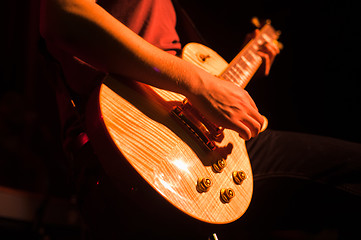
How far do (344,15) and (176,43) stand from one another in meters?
1.54

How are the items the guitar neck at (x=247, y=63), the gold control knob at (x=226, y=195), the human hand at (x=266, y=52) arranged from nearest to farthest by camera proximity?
1. the gold control knob at (x=226, y=195)
2. the guitar neck at (x=247, y=63)
3. the human hand at (x=266, y=52)

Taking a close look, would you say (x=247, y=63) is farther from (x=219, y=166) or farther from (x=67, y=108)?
(x=67, y=108)

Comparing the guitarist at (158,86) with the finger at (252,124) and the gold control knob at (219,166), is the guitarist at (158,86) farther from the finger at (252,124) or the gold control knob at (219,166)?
the gold control knob at (219,166)

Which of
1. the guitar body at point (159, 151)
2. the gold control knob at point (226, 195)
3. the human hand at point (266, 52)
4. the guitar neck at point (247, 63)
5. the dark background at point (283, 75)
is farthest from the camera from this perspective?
the dark background at point (283, 75)

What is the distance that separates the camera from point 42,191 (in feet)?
7.13

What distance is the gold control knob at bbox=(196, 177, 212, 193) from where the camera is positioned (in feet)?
2.05

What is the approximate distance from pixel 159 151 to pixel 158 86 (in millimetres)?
184

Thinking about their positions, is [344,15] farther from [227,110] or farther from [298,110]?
[227,110]

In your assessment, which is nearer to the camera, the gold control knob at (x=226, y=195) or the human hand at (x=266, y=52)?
the gold control knob at (x=226, y=195)

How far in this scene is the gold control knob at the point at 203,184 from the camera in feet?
2.05

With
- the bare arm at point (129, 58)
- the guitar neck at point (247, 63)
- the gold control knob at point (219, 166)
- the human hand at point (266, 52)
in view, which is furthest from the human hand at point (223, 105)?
the human hand at point (266, 52)

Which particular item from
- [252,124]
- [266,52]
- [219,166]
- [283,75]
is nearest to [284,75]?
[283,75]

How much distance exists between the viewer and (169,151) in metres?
0.63

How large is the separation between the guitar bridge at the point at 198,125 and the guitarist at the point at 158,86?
0.05 metres
